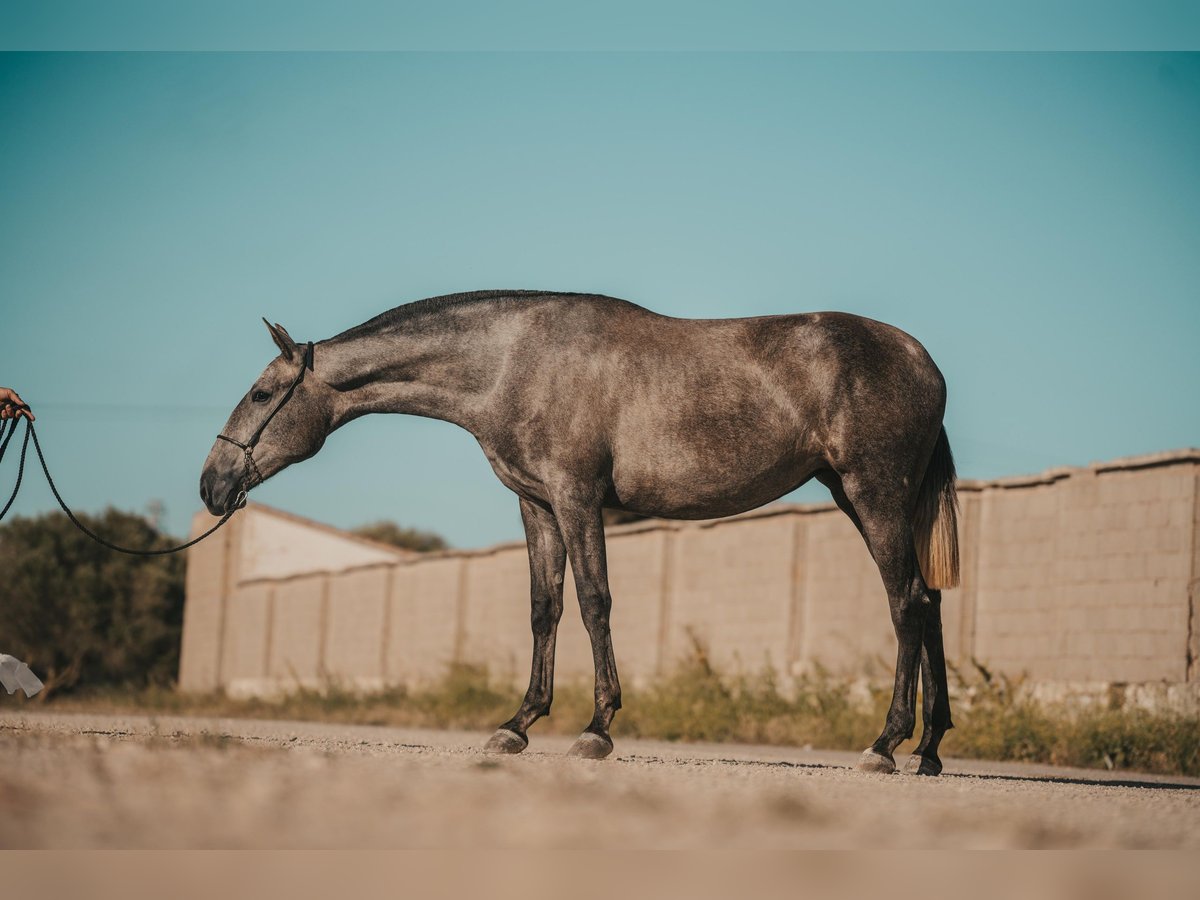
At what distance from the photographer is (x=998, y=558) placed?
17656mm

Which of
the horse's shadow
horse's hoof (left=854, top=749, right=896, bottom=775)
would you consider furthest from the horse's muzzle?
horse's hoof (left=854, top=749, right=896, bottom=775)

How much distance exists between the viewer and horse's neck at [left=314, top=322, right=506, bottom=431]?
9.24 m

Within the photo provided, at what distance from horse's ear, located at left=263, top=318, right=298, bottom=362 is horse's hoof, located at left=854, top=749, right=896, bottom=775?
396cm

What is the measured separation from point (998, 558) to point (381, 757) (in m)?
11.9

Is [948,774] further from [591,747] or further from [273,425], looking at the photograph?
[273,425]

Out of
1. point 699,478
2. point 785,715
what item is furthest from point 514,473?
point 785,715

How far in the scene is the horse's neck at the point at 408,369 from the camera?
9242 mm

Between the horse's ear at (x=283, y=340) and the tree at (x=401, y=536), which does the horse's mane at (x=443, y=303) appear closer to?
the horse's ear at (x=283, y=340)

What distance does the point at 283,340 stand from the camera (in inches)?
365

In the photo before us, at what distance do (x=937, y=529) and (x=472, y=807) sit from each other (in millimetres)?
4959

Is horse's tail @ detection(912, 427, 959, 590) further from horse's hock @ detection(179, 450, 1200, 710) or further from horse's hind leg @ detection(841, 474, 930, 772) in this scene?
horse's hock @ detection(179, 450, 1200, 710)

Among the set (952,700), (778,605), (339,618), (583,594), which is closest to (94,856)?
(583,594)

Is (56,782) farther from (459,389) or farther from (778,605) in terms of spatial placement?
(778,605)

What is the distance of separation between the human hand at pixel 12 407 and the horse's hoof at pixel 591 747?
3.86 m
